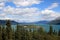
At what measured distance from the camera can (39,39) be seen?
3497 cm

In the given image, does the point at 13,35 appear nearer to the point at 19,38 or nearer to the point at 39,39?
the point at 19,38

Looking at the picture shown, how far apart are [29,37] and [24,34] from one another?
4.21ft

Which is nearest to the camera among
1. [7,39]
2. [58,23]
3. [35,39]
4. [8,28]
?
[7,39]

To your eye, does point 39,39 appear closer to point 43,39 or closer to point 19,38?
point 43,39

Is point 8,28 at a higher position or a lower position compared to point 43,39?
higher

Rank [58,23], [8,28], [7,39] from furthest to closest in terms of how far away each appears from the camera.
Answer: [58,23] < [8,28] < [7,39]

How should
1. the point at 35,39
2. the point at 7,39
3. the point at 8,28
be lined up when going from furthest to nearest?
1. the point at 35,39
2. the point at 8,28
3. the point at 7,39

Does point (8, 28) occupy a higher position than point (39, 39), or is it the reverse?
point (8, 28)

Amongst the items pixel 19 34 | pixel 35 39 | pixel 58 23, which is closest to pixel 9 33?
pixel 19 34

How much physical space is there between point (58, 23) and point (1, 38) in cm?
4811

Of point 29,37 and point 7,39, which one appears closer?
point 7,39

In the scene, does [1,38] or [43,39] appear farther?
[43,39]

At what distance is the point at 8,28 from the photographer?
33.6 metres

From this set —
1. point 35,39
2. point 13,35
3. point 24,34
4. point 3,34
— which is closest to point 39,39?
point 35,39
